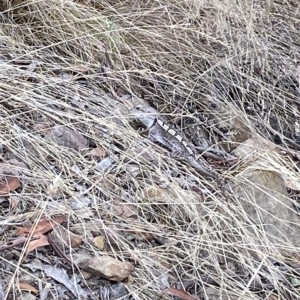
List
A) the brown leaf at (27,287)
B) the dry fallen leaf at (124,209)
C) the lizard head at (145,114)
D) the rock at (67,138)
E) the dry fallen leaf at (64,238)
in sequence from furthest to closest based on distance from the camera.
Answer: the lizard head at (145,114) → the rock at (67,138) → the dry fallen leaf at (124,209) → the dry fallen leaf at (64,238) → the brown leaf at (27,287)

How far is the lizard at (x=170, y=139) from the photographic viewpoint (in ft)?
5.82

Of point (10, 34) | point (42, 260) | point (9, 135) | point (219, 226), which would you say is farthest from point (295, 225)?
point (10, 34)

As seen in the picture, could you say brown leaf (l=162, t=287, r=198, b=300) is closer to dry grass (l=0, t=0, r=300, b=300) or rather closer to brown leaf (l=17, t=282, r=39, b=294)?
dry grass (l=0, t=0, r=300, b=300)

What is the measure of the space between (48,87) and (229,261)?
2.51 feet

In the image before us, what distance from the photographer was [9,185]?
152 centimetres

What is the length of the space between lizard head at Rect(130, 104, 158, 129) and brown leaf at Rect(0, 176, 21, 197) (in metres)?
0.48

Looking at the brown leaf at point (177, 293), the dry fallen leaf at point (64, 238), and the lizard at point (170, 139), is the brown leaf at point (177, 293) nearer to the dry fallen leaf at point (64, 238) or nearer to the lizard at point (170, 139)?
the dry fallen leaf at point (64, 238)

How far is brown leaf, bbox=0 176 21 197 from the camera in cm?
150

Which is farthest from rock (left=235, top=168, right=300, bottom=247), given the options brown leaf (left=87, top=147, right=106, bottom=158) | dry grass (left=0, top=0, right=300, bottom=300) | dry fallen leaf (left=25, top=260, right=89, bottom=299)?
dry fallen leaf (left=25, top=260, right=89, bottom=299)

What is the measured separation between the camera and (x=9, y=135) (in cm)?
164

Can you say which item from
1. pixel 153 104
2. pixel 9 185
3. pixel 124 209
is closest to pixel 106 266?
pixel 124 209

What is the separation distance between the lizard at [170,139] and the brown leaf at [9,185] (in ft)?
1.51

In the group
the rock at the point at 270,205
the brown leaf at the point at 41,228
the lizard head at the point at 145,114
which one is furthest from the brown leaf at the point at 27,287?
the lizard head at the point at 145,114

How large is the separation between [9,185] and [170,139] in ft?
1.75
